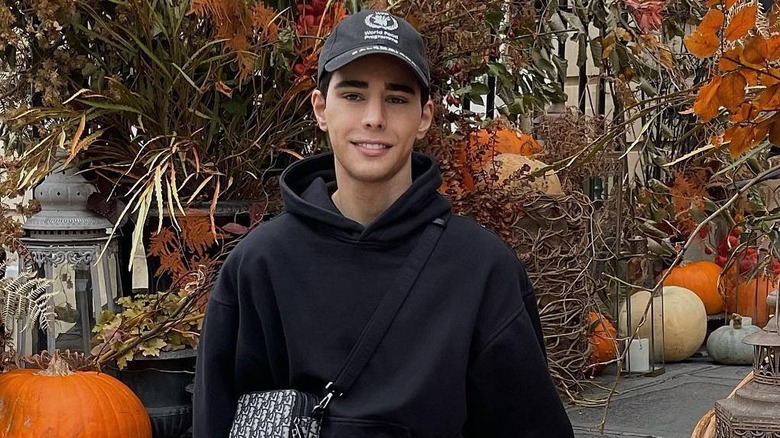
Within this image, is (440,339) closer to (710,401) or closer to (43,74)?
(43,74)

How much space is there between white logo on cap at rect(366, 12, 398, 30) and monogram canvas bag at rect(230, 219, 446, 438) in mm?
Result: 432

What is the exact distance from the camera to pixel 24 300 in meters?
3.58

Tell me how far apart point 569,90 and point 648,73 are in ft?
6.91

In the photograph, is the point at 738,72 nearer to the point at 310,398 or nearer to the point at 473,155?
the point at 310,398

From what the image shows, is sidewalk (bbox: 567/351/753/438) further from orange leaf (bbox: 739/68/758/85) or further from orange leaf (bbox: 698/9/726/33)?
orange leaf (bbox: 698/9/726/33)

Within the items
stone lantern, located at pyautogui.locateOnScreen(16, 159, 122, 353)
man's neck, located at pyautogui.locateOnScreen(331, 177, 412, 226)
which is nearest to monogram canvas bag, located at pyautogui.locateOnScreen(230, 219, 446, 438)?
man's neck, located at pyautogui.locateOnScreen(331, 177, 412, 226)

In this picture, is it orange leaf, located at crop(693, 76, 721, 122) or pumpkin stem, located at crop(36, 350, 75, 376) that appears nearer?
orange leaf, located at crop(693, 76, 721, 122)

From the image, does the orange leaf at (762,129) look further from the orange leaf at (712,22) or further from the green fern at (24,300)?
the green fern at (24,300)

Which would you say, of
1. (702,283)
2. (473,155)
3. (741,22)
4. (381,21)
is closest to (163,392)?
(473,155)

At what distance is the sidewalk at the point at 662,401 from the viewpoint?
13.4 ft

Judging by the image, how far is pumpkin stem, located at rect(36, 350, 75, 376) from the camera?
3650mm

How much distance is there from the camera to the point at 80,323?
4113mm

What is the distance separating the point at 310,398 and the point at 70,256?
242cm

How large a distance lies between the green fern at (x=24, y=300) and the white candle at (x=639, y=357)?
274 cm
